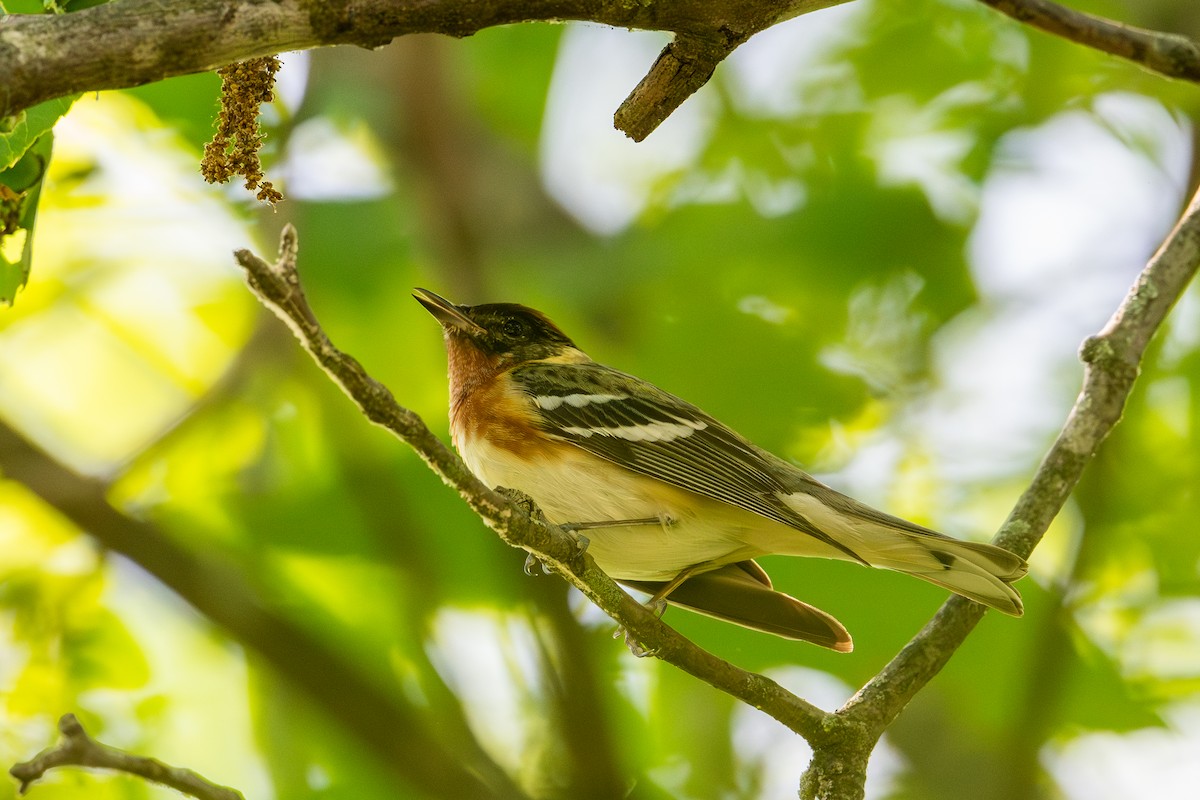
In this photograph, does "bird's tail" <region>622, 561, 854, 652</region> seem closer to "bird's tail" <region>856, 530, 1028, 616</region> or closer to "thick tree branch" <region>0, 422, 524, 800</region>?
"bird's tail" <region>856, 530, 1028, 616</region>

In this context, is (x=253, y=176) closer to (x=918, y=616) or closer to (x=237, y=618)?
(x=237, y=618)

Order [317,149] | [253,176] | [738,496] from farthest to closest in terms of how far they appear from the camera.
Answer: [317,149]
[738,496]
[253,176]

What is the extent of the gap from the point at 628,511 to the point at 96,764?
254 cm

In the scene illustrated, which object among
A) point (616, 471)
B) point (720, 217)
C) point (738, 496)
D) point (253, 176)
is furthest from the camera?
point (720, 217)

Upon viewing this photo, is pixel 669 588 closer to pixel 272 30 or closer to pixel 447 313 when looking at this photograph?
pixel 447 313

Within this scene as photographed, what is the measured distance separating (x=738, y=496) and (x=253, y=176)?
95.9 inches

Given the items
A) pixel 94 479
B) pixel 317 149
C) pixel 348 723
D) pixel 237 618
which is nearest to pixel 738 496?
pixel 348 723

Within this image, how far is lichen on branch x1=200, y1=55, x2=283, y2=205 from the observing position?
282 cm

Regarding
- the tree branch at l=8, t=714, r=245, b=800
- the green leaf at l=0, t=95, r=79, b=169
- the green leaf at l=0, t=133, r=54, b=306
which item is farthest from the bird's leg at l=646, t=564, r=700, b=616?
the green leaf at l=0, t=95, r=79, b=169

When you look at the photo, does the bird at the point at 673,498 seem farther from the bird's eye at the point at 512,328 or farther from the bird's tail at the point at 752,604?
the bird's eye at the point at 512,328

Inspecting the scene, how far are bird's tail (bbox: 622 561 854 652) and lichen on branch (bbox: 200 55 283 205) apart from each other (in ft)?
9.41

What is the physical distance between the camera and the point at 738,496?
4551mm

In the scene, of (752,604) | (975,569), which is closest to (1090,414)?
(975,569)

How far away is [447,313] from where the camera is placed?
18.3 feet
